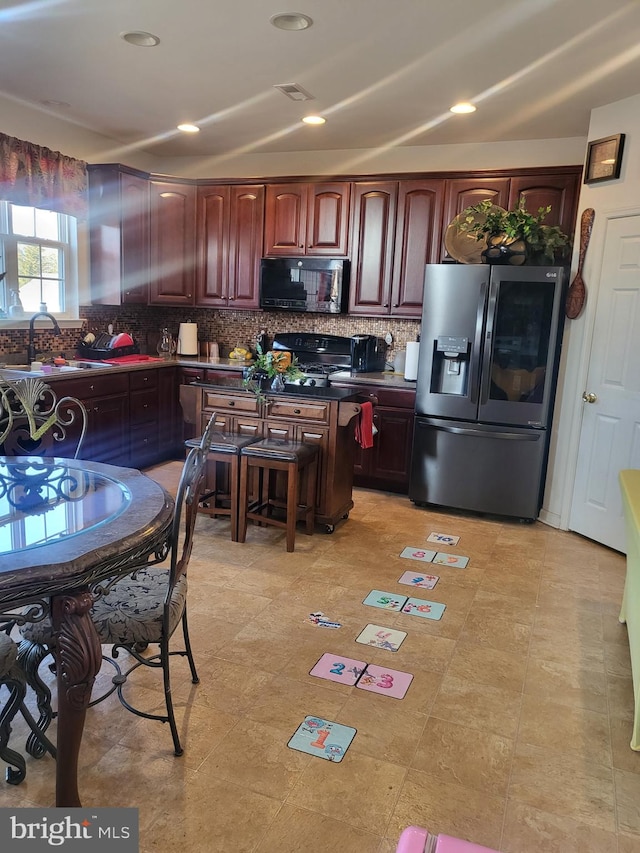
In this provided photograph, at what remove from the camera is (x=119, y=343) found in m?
4.98

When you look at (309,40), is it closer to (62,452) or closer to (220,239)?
(220,239)

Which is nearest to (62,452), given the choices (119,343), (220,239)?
(119,343)

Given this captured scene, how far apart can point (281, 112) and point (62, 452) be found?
2.74m

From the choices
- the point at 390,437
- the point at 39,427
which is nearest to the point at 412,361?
the point at 390,437

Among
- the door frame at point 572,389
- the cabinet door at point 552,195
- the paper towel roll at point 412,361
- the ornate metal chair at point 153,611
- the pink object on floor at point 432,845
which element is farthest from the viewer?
the paper towel roll at point 412,361

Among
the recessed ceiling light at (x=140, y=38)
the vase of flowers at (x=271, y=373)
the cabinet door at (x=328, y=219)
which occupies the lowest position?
the vase of flowers at (x=271, y=373)

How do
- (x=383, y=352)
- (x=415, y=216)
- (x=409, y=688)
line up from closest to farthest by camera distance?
(x=409, y=688)
(x=415, y=216)
(x=383, y=352)

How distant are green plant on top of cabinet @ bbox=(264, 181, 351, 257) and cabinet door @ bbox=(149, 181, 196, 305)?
2.35ft

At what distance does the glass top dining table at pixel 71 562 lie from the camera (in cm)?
146

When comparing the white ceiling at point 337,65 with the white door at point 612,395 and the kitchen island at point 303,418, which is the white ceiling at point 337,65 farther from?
the kitchen island at point 303,418

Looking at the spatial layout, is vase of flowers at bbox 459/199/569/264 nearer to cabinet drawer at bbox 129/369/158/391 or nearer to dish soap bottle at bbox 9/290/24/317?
cabinet drawer at bbox 129/369/158/391

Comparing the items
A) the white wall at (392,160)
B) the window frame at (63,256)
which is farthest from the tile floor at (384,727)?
the white wall at (392,160)

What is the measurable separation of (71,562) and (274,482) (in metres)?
2.55

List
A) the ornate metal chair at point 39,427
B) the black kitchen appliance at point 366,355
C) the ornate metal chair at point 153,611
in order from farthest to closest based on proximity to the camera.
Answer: the black kitchen appliance at point 366,355 < the ornate metal chair at point 39,427 < the ornate metal chair at point 153,611
